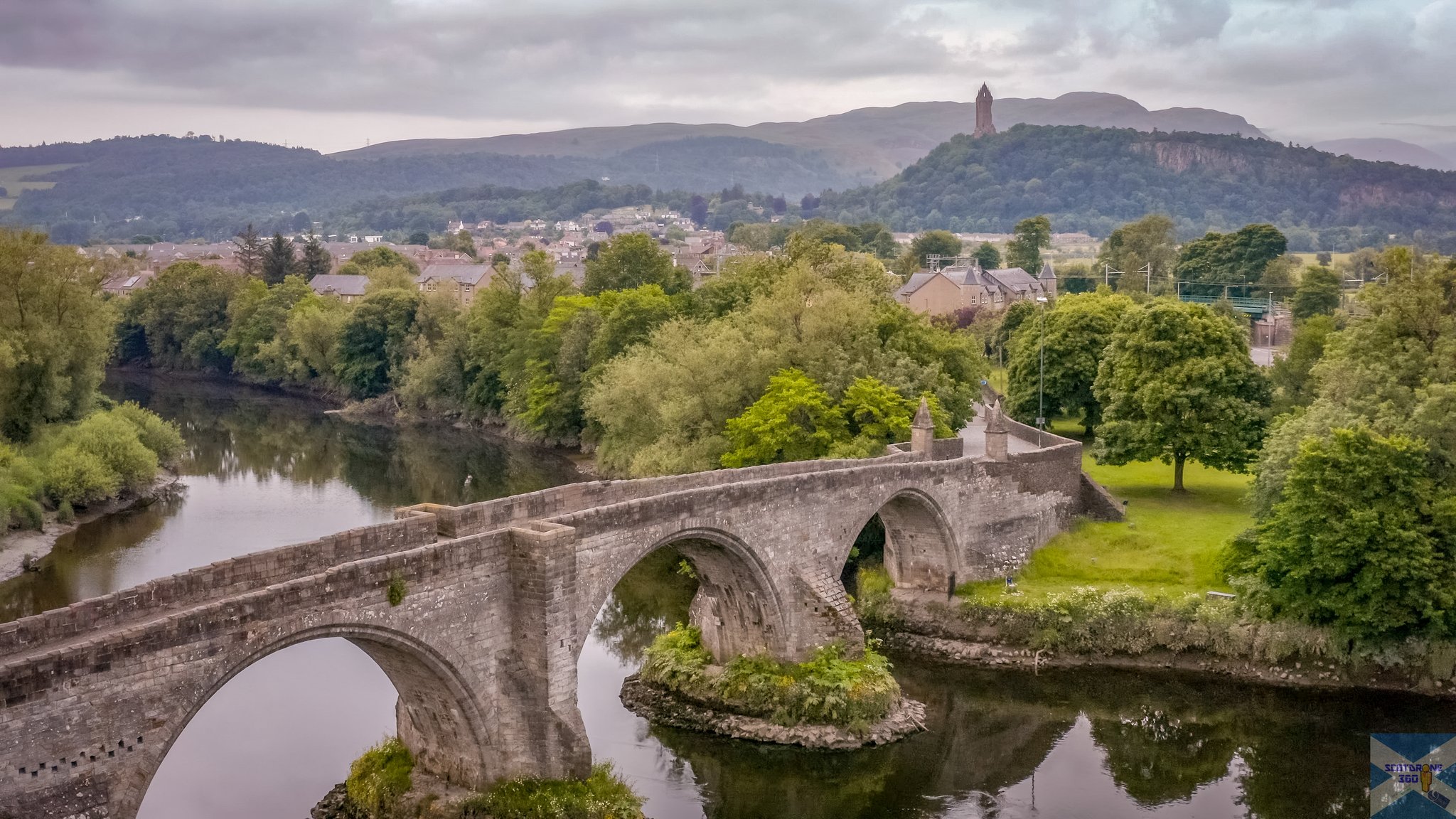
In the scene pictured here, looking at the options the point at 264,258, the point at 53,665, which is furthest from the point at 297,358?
the point at 53,665

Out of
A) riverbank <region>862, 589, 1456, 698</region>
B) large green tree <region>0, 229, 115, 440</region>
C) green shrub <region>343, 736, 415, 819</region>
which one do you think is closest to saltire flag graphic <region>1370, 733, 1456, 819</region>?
riverbank <region>862, 589, 1456, 698</region>

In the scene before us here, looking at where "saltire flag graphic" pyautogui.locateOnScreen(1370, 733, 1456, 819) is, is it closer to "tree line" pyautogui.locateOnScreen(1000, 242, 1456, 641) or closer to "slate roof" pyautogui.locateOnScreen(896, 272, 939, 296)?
"tree line" pyautogui.locateOnScreen(1000, 242, 1456, 641)

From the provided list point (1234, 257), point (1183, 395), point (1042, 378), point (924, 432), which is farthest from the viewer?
point (1234, 257)

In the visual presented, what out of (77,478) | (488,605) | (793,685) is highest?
Answer: (488,605)

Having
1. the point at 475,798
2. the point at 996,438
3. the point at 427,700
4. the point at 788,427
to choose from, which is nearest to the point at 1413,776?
the point at 996,438

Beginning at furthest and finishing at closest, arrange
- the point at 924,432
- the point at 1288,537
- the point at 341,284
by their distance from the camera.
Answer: the point at 341,284, the point at 924,432, the point at 1288,537

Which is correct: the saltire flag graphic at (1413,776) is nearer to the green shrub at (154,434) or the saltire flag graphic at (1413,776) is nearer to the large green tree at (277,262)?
the green shrub at (154,434)

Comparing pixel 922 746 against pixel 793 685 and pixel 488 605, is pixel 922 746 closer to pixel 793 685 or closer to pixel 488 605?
pixel 793 685
